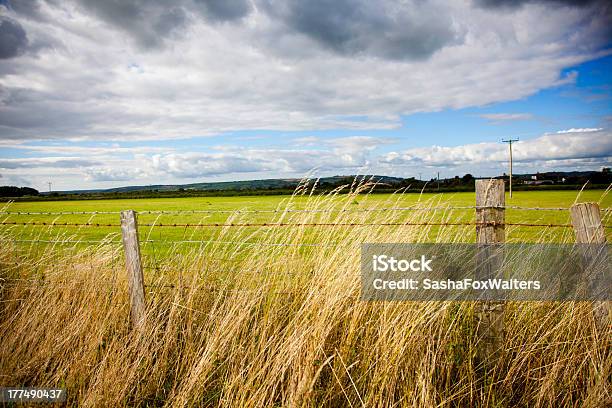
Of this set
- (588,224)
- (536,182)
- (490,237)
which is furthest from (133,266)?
(536,182)

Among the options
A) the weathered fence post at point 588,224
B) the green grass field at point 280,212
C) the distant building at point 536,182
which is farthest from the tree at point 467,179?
A: the weathered fence post at point 588,224

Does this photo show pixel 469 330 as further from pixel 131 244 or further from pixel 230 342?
→ pixel 131 244

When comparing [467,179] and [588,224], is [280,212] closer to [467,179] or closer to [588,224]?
[588,224]

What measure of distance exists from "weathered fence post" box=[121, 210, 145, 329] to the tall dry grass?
0.52 feet

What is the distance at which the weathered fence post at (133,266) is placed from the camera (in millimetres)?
4090

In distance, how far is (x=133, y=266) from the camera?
4.14 meters

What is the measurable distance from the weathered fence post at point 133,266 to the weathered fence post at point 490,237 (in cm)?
349

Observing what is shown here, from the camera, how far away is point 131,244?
4.14 metres

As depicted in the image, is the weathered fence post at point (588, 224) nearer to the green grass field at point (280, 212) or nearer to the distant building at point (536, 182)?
the green grass field at point (280, 212)

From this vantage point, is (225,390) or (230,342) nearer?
(225,390)

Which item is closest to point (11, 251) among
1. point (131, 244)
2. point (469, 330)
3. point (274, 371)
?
point (131, 244)

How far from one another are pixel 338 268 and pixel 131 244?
2.39 metres

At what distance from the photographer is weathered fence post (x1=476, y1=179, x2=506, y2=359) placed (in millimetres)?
3236

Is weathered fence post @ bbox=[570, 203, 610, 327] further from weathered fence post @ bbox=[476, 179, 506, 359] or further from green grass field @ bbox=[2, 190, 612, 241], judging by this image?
weathered fence post @ bbox=[476, 179, 506, 359]
